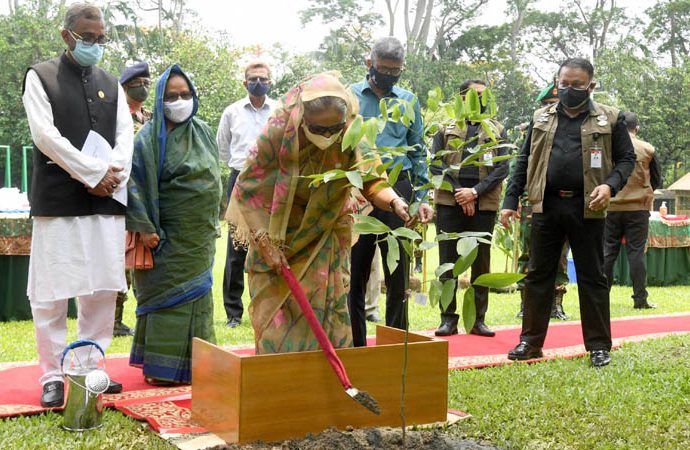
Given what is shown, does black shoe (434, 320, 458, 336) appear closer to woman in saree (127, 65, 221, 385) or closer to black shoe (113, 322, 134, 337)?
woman in saree (127, 65, 221, 385)

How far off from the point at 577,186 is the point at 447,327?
1805mm

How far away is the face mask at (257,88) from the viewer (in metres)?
6.94

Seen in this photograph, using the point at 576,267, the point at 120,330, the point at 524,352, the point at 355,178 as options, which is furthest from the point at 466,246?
the point at 120,330

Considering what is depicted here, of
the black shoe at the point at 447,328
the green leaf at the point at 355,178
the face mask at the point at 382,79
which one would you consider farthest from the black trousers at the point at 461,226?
the green leaf at the point at 355,178

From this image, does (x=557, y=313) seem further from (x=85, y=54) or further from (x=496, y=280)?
(x=85, y=54)

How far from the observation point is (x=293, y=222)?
3807mm

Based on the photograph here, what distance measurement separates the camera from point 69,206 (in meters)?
4.20

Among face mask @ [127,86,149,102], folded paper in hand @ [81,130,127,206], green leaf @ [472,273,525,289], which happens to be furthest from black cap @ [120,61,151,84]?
green leaf @ [472,273,525,289]

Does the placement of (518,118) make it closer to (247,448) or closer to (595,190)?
(595,190)

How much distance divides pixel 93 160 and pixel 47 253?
0.53 meters

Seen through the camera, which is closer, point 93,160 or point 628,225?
point 93,160

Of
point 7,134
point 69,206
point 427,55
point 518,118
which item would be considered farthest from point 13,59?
point 69,206

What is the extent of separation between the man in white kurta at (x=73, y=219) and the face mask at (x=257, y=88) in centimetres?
259

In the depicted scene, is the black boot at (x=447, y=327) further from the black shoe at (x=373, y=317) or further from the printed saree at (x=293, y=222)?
the printed saree at (x=293, y=222)
